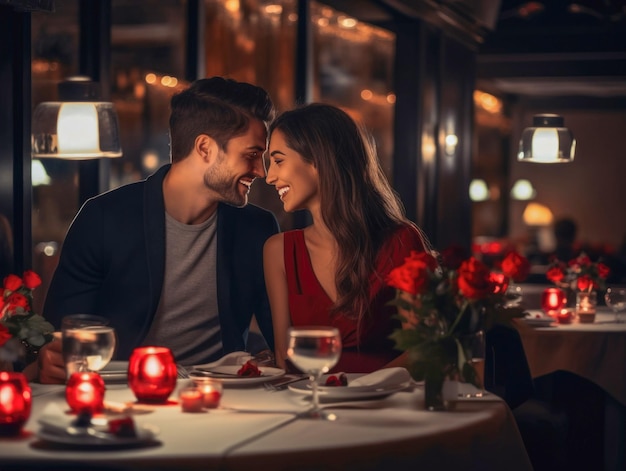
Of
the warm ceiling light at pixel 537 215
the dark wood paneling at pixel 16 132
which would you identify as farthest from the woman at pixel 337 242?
the warm ceiling light at pixel 537 215

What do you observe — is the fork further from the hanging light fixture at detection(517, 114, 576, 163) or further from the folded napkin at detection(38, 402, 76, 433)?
the hanging light fixture at detection(517, 114, 576, 163)

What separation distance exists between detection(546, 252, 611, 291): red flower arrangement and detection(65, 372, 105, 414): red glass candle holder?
12.2 feet

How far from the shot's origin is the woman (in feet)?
10.9

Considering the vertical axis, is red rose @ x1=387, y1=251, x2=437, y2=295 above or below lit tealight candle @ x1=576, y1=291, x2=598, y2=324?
above

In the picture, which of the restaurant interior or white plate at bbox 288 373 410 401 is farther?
the restaurant interior

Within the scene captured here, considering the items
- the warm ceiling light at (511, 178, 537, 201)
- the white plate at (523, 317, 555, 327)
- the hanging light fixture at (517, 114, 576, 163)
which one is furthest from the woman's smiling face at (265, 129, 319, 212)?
the warm ceiling light at (511, 178, 537, 201)

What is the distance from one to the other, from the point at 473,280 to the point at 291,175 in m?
1.03

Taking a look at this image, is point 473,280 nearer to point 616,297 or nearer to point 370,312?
point 370,312

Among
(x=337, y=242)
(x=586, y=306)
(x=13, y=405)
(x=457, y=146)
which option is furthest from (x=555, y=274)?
(x=457, y=146)

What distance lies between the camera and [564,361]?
5.08 metres

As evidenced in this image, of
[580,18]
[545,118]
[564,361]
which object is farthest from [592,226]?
[564,361]

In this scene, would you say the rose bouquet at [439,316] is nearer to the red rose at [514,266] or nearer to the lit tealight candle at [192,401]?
the red rose at [514,266]

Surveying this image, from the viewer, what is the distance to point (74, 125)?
13.9ft

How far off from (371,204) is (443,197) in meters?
6.10
